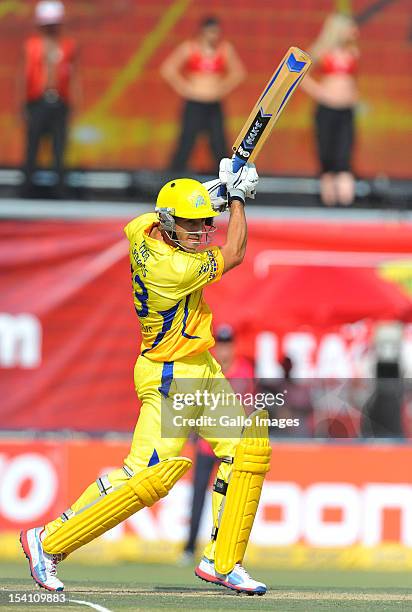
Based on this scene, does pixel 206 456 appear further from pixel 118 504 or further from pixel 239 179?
pixel 239 179

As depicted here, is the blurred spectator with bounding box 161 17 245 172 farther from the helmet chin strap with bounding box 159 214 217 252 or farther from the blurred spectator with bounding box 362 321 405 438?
the helmet chin strap with bounding box 159 214 217 252

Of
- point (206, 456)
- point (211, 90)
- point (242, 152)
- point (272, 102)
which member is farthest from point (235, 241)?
point (211, 90)

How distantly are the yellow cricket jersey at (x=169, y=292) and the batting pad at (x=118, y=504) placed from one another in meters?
0.56

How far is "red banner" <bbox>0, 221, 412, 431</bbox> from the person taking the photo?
11.9m

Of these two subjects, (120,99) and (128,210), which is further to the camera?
(120,99)

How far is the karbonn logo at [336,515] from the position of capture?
988 centimetres

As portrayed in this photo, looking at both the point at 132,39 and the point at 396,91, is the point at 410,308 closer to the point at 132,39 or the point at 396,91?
the point at 396,91

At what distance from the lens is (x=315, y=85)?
12820 mm

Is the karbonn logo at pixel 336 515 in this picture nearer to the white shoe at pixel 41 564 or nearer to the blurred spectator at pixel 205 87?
the white shoe at pixel 41 564

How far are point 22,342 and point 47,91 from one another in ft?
7.53

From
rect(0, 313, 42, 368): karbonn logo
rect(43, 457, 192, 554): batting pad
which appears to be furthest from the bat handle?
rect(0, 313, 42, 368): karbonn logo

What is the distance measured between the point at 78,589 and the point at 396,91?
770 centimetres

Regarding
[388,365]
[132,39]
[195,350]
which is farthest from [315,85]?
[195,350]

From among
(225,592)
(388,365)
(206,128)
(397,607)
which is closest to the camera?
(397,607)
